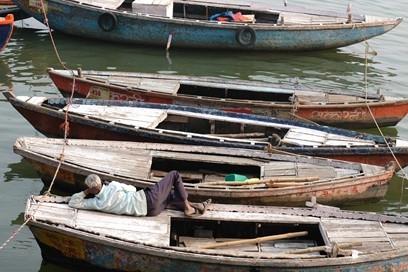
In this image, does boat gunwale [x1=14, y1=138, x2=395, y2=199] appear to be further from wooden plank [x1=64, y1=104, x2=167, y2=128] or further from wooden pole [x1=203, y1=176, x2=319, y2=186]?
wooden plank [x1=64, y1=104, x2=167, y2=128]

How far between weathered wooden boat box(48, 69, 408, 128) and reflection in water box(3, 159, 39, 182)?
2100mm

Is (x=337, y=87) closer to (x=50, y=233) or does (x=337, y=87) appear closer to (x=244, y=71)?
(x=244, y=71)

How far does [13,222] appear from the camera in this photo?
388 inches

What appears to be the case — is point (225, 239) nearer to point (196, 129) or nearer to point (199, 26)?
point (196, 129)

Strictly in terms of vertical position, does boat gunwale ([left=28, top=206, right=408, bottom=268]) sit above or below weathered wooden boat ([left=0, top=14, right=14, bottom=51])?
below

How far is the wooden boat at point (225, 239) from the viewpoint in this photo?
7.91 meters

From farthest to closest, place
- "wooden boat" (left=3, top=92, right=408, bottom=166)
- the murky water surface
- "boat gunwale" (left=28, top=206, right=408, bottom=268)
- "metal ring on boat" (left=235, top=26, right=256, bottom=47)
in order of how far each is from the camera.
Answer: "metal ring on boat" (left=235, top=26, right=256, bottom=47) < the murky water surface < "wooden boat" (left=3, top=92, right=408, bottom=166) < "boat gunwale" (left=28, top=206, right=408, bottom=268)

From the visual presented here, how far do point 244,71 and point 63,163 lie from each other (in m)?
7.93

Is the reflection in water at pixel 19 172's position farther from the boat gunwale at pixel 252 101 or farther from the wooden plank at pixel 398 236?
the wooden plank at pixel 398 236

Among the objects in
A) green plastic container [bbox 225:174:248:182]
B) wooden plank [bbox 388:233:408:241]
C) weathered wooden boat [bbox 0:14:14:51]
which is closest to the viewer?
wooden plank [bbox 388:233:408:241]

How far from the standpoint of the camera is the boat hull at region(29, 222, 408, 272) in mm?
7852

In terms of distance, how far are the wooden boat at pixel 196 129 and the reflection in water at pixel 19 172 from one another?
68 centimetres

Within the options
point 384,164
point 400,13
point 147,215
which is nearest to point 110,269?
point 147,215

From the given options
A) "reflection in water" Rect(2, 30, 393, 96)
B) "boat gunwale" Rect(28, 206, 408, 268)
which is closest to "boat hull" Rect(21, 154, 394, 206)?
"boat gunwale" Rect(28, 206, 408, 268)
